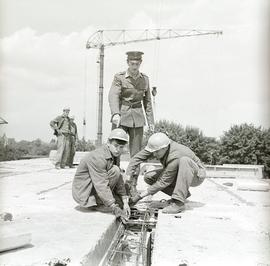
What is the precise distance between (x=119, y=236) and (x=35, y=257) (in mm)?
1391

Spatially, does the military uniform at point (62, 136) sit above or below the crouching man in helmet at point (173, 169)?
above

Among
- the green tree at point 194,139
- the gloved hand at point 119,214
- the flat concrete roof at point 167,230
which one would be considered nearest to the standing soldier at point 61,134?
the flat concrete roof at point 167,230

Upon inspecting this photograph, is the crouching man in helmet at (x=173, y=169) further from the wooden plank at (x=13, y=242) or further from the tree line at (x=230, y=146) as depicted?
the tree line at (x=230, y=146)

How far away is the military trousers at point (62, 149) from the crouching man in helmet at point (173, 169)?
682cm

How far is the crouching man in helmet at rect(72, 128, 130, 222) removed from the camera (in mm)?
4367

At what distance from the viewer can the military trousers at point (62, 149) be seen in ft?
38.2

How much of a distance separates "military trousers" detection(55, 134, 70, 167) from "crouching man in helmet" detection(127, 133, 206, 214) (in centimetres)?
682

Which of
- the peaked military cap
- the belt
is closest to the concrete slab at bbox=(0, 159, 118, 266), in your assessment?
the belt

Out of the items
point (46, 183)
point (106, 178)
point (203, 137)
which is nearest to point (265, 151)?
point (203, 137)

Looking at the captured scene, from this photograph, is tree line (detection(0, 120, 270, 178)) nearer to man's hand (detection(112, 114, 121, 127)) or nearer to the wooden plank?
man's hand (detection(112, 114, 121, 127))

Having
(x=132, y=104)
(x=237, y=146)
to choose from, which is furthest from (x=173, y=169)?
(x=237, y=146)

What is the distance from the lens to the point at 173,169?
4809 mm

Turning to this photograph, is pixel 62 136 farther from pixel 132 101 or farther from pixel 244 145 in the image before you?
pixel 244 145

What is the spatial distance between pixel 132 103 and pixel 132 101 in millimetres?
30
